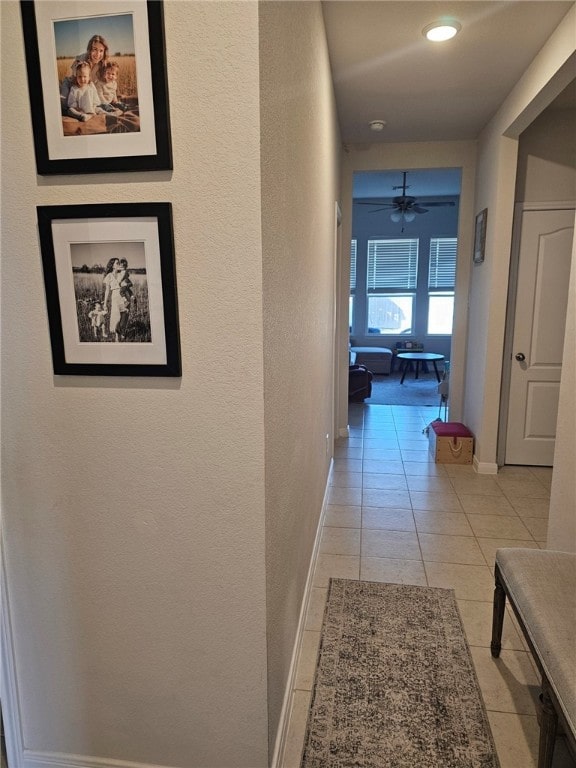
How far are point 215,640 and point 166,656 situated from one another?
0.16m

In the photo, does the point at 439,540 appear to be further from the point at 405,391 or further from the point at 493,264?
the point at 405,391

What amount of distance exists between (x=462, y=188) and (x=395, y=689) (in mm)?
4099

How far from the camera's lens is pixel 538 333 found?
399 centimetres

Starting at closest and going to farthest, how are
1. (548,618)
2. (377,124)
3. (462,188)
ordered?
(548,618) < (377,124) < (462,188)

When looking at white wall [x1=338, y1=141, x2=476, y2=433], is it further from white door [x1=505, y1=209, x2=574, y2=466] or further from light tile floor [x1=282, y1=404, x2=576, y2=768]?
light tile floor [x1=282, y1=404, x2=576, y2=768]

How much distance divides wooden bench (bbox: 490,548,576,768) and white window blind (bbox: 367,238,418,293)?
Result: 7996 millimetres

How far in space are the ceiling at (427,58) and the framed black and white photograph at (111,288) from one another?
6.13 ft

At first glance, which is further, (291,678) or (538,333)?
(538,333)

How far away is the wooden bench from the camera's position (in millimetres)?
1269

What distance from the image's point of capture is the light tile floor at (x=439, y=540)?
5.73ft

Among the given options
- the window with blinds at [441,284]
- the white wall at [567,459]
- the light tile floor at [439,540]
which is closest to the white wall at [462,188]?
the light tile floor at [439,540]

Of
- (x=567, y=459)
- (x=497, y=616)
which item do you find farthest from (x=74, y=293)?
(x=567, y=459)

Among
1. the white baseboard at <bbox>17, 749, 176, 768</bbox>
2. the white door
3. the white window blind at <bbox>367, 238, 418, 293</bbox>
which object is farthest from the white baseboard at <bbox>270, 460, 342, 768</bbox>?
the white window blind at <bbox>367, 238, 418, 293</bbox>

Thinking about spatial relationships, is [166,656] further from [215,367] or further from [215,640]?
[215,367]
